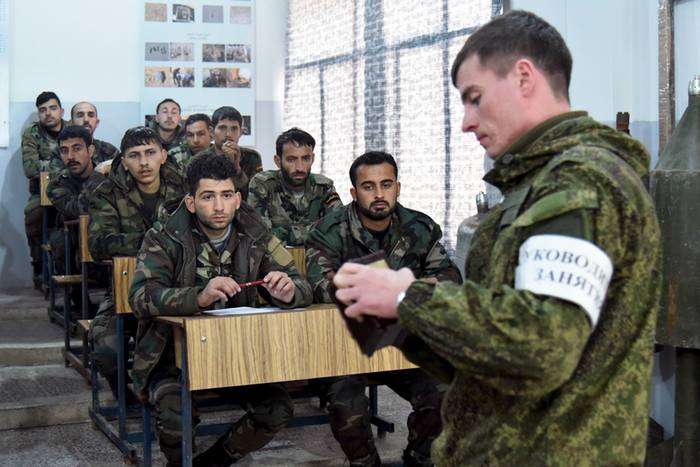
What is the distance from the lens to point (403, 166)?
651 centimetres

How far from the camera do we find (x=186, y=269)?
3.54 m

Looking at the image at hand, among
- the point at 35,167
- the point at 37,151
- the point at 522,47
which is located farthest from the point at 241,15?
the point at 522,47

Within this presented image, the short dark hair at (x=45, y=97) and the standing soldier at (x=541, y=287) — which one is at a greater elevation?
the short dark hair at (x=45, y=97)

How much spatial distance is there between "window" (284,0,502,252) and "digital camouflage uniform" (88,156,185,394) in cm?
178

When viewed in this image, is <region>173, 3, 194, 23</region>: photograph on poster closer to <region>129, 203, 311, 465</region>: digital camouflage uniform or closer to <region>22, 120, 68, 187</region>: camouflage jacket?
<region>22, 120, 68, 187</region>: camouflage jacket

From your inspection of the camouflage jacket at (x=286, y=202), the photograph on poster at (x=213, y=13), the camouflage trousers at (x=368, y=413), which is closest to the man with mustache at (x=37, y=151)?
the photograph on poster at (x=213, y=13)

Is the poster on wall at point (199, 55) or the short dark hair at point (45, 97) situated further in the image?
the poster on wall at point (199, 55)

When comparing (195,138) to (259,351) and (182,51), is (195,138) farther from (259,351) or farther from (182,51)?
(259,351)

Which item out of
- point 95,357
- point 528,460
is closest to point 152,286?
point 95,357

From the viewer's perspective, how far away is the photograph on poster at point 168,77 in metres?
8.04

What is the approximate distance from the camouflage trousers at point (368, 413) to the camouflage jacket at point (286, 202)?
1.85 metres

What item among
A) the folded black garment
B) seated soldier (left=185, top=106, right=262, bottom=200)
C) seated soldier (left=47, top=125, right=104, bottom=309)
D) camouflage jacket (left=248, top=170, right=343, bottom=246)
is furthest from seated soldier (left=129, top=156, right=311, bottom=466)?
seated soldier (left=185, top=106, right=262, bottom=200)

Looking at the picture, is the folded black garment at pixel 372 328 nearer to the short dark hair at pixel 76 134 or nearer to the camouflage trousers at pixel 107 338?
the camouflage trousers at pixel 107 338

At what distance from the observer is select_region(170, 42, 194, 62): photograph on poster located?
809 centimetres
